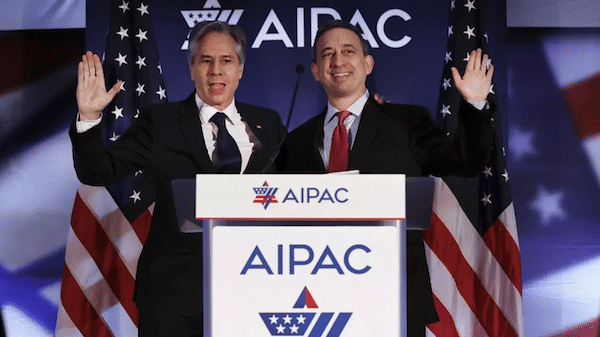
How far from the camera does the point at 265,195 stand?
1.77 metres

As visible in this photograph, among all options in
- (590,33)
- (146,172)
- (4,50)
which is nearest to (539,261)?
(590,33)

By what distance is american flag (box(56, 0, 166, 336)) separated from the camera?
3.57 m

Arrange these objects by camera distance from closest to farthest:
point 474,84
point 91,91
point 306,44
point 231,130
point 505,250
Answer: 1. point 474,84
2. point 91,91
3. point 231,130
4. point 505,250
5. point 306,44

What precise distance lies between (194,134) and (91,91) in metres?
0.50

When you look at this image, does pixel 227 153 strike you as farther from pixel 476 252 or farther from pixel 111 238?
pixel 476 252

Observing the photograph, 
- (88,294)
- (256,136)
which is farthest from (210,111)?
(88,294)

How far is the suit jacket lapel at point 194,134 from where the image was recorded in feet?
10.2

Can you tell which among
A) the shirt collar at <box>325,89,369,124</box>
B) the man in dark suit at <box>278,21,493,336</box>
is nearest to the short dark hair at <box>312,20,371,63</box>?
the man in dark suit at <box>278,21,493,336</box>

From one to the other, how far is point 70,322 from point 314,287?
2.25 m

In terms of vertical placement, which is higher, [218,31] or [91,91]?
[218,31]

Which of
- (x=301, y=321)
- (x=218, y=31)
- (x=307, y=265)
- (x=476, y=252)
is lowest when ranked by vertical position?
(x=301, y=321)

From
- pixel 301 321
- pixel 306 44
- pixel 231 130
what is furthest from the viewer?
pixel 306 44

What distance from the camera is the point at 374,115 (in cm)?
322

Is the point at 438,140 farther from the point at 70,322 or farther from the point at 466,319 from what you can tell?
the point at 70,322
